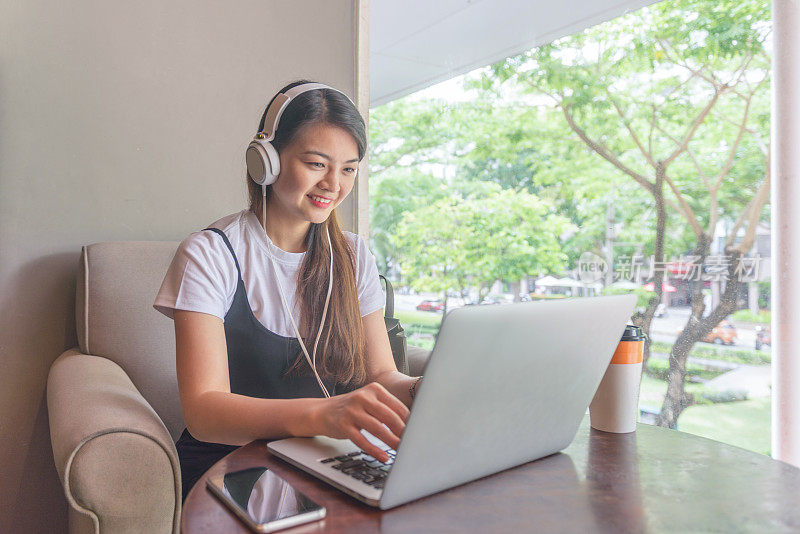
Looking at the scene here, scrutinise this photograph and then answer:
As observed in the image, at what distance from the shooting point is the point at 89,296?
4.79 feet

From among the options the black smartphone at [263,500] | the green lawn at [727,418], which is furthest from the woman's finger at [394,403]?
the green lawn at [727,418]

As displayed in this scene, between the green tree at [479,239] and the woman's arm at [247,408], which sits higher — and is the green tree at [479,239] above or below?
above

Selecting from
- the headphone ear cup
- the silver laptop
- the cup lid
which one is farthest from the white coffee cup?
the headphone ear cup

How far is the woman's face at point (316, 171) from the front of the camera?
1.10 m

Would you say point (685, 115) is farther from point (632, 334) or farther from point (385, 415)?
point (385, 415)

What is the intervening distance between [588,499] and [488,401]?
0.50 feet

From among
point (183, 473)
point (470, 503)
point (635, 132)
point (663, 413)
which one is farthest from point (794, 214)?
point (183, 473)

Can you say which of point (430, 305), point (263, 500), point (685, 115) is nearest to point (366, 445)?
point (263, 500)

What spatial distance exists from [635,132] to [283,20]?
135 cm

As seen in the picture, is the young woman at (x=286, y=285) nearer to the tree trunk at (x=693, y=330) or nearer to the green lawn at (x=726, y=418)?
the green lawn at (x=726, y=418)

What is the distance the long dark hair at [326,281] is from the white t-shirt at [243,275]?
0.07ft

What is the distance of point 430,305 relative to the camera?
2824mm

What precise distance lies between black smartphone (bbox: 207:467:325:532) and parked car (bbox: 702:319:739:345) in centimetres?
184

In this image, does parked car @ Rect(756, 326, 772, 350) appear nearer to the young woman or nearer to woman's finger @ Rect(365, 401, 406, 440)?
the young woman
